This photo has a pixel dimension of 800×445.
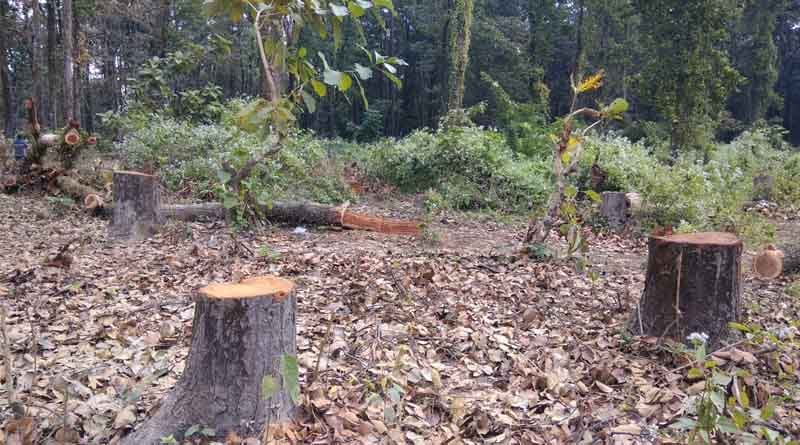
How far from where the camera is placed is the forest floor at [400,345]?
2.11 metres

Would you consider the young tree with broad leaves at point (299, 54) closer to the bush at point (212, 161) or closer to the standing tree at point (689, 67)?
the bush at point (212, 161)

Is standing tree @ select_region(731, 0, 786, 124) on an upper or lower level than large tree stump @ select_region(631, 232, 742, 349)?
upper

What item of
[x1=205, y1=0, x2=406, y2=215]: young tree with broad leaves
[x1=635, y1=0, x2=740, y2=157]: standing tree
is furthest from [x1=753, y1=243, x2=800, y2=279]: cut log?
[x1=635, y1=0, x2=740, y2=157]: standing tree

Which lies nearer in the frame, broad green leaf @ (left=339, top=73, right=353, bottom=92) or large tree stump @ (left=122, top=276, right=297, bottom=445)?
large tree stump @ (left=122, top=276, right=297, bottom=445)

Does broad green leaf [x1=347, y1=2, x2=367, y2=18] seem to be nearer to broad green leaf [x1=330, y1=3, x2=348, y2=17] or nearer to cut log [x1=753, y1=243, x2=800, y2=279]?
broad green leaf [x1=330, y1=3, x2=348, y2=17]

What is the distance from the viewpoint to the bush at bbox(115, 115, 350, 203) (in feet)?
27.7

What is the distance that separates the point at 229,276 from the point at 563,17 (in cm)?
2905

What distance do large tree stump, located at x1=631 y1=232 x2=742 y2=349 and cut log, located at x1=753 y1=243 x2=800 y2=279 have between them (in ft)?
7.04

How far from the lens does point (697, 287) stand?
277cm

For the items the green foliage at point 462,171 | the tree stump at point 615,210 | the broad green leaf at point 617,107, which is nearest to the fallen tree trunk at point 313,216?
the green foliage at point 462,171

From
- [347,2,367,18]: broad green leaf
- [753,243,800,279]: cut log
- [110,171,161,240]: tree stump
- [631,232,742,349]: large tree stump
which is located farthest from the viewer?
[110,171,161,240]: tree stump

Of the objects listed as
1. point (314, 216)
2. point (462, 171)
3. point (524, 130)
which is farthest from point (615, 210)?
point (524, 130)

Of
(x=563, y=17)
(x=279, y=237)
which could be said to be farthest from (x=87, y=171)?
(x=563, y=17)

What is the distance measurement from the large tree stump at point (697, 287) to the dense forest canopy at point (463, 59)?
1028 cm
